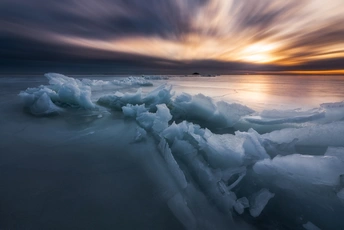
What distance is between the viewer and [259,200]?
159cm

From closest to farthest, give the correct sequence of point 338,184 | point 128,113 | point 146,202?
point 338,184 → point 146,202 → point 128,113

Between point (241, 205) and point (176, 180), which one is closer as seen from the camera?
point (241, 205)

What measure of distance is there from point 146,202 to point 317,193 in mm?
1600

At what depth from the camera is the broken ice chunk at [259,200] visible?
1522 mm

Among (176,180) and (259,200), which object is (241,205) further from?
(176,180)

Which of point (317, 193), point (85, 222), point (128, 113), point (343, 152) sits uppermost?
point (343, 152)

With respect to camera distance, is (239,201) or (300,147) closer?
(239,201)

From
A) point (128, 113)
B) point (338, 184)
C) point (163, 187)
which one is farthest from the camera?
point (128, 113)

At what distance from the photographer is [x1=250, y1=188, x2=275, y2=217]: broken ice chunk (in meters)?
1.52

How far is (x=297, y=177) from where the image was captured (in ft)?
5.40

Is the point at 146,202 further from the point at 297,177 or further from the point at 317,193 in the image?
the point at 317,193

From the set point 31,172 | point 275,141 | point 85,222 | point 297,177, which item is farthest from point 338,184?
point 31,172

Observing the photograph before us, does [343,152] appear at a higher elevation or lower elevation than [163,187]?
higher

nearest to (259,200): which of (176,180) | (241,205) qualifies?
(241,205)
